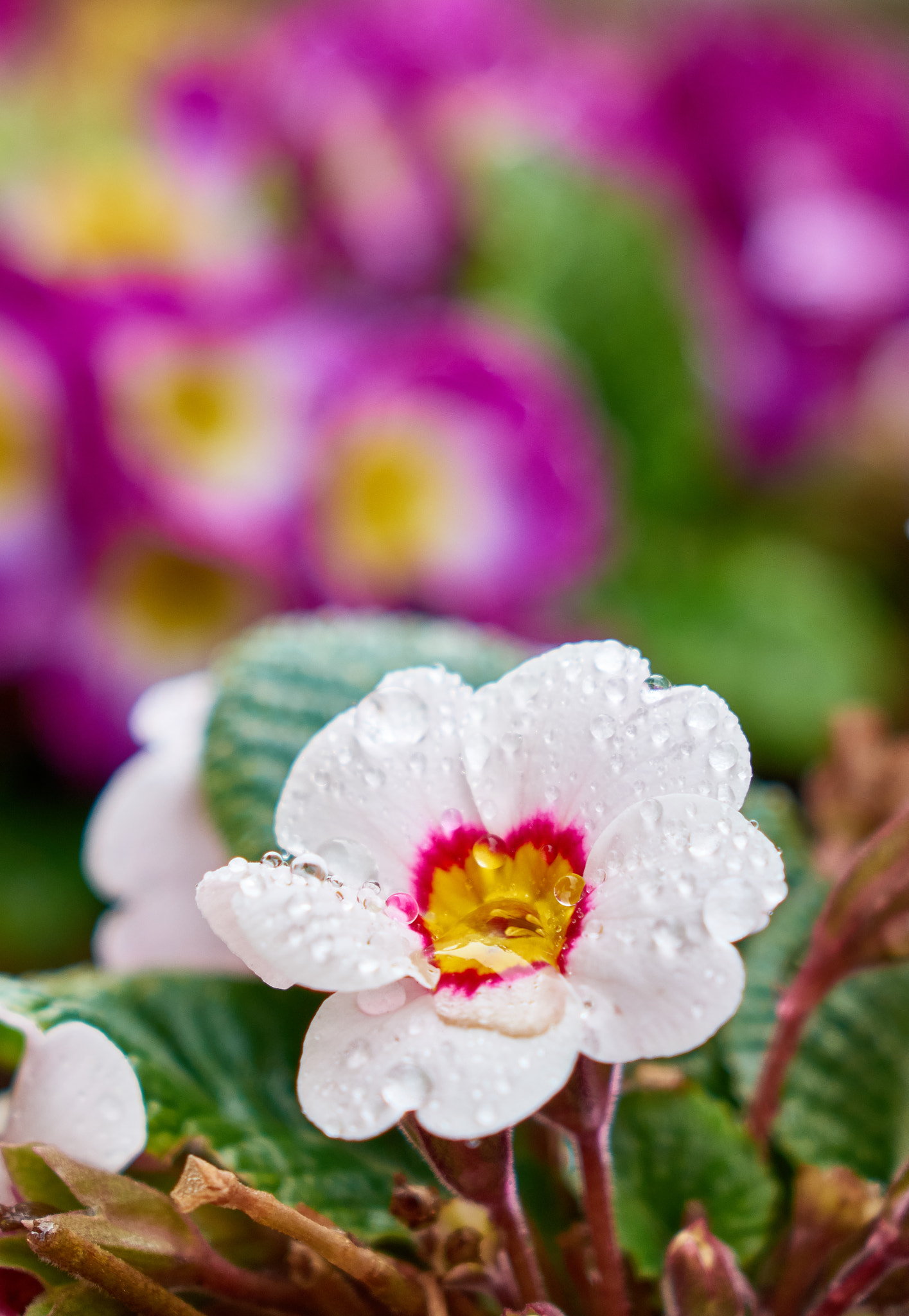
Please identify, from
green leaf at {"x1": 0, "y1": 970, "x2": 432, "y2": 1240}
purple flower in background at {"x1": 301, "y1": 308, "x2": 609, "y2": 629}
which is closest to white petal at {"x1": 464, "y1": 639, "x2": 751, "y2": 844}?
green leaf at {"x1": 0, "y1": 970, "x2": 432, "y2": 1240}

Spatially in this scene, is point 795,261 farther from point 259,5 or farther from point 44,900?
point 259,5

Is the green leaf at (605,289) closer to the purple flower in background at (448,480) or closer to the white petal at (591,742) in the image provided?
A: the purple flower in background at (448,480)

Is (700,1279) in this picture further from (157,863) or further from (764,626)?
(764,626)

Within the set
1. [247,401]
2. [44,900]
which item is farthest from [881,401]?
[44,900]

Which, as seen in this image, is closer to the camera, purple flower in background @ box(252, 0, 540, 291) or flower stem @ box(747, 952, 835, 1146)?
flower stem @ box(747, 952, 835, 1146)

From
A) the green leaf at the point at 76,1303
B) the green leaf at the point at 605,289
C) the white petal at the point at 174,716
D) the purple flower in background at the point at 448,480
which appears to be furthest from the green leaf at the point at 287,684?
the green leaf at the point at 605,289

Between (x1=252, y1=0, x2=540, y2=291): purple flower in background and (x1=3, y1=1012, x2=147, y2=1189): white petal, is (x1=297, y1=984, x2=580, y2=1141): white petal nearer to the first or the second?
(x1=3, y1=1012, x2=147, y2=1189): white petal
